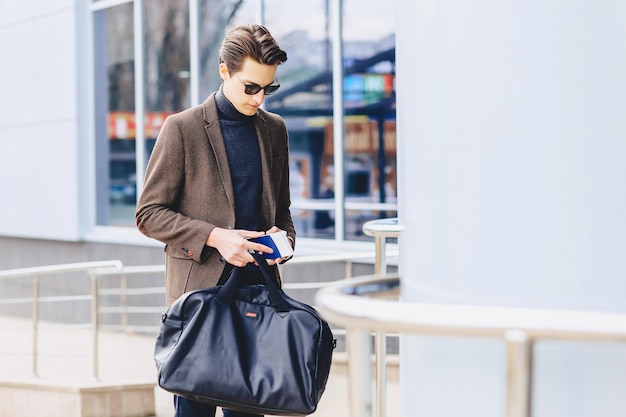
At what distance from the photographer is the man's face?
8.87 ft

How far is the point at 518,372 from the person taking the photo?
1.24 metres

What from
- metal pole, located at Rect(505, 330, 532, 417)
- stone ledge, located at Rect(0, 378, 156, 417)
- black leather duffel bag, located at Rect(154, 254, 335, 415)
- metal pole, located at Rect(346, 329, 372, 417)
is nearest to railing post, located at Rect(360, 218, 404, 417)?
black leather duffel bag, located at Rect(154, 254, 335, 415)

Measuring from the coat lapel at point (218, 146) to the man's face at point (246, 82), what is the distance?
7 cm

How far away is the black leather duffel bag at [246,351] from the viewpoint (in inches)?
101

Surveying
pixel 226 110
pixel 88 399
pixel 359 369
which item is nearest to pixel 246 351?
pixel 226 110

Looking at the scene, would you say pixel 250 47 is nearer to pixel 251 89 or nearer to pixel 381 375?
pixel 251 89

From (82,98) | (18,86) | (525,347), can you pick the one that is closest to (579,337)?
(525,347)

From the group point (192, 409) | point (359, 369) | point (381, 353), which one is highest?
point (359, 369)

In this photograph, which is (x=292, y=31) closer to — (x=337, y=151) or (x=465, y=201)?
(x=337, y=151)

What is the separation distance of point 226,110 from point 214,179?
0.21 m

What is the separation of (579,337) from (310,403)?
142 cm

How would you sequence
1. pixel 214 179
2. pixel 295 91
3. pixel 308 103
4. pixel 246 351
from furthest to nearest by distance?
1. pixel 295 91
2. pixel 308 103
3. pixel 214 179
4. pixel 246 351

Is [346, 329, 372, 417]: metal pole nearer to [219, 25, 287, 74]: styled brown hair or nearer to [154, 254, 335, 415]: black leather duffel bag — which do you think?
[154, 254, 335, 415]: black leather duffel bag

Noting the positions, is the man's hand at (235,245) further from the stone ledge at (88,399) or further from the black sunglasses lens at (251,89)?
the stone ledge at (88,399)
